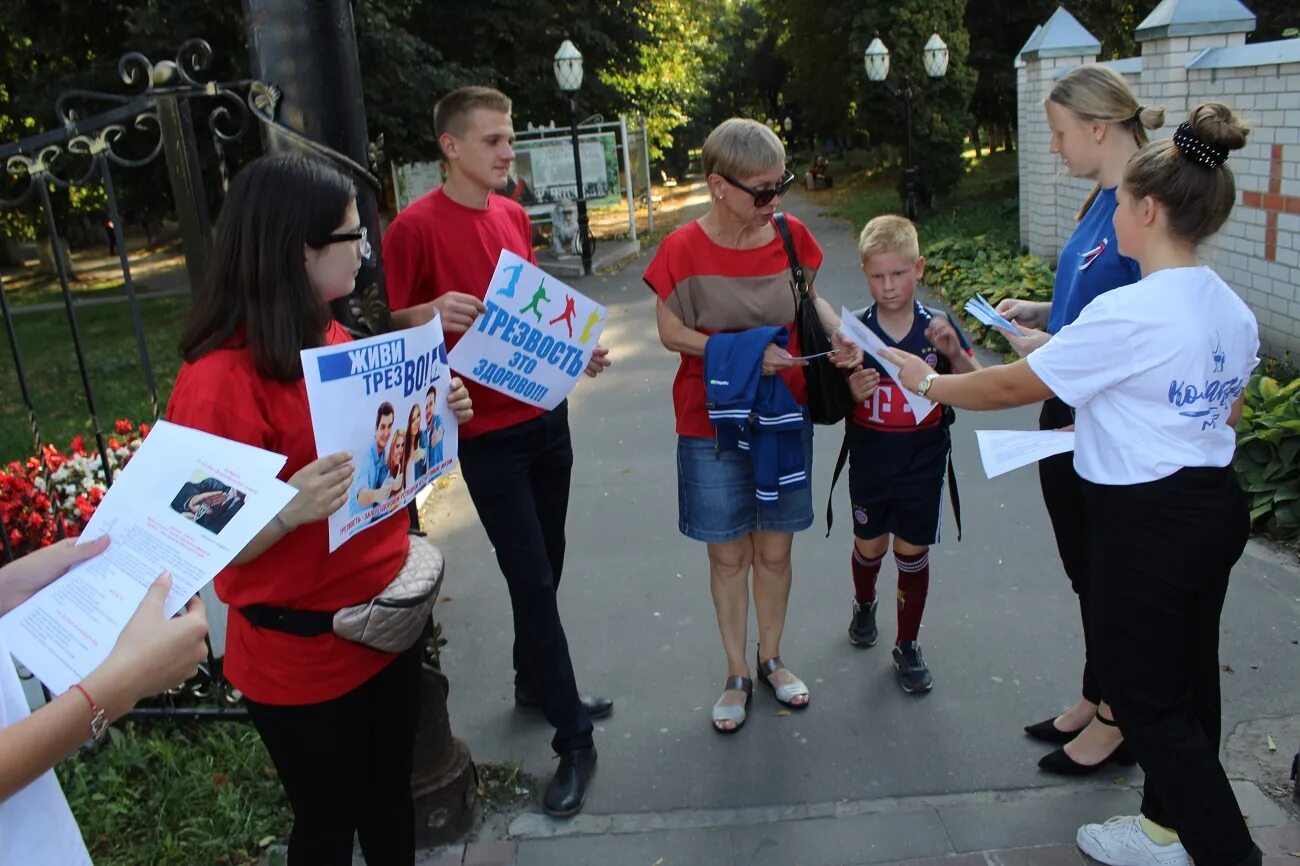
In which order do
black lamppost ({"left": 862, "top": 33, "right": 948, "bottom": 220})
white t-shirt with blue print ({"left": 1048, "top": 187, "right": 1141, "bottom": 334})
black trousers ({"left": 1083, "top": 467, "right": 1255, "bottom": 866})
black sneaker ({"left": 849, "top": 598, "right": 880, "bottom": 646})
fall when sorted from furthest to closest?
black lamppost ({"left": 862, "top": 33, "right": 948, "bottom": 220}) < black sneaker ({"left": 849, "top": 598, "right": 880, "bottom": 646}) < white t-shirt with blue print ({"left": 1048, "top": 187, "right": 1141, "bottom": 334}) < black trousers ({"left": 1083, "top": 467, "right": 1255, "bottom": 866})

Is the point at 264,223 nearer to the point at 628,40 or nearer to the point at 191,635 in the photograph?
the point at 191,635

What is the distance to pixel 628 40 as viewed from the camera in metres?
21.4

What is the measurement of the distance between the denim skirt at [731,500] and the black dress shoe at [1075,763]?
1064mm

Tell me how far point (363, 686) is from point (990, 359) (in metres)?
7.57

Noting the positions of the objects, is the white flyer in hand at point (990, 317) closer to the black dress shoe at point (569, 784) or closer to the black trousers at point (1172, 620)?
the black trousers at point (1172, 620)

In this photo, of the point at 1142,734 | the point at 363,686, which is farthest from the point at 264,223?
the point at 1142,734

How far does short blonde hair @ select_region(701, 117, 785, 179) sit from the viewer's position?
3273 millimetres

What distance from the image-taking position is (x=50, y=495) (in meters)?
4.55

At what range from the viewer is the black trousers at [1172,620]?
2498mm

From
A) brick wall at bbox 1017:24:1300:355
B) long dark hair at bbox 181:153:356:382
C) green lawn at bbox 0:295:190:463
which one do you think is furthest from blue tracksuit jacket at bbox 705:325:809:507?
green lawn at bbox 0:295:190:463

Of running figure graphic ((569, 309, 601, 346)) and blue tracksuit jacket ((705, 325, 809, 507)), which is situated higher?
running figure graphic ((569, 309, 601, 346))

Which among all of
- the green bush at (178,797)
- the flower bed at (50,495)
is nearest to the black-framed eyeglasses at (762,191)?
the green bush at (178,797)

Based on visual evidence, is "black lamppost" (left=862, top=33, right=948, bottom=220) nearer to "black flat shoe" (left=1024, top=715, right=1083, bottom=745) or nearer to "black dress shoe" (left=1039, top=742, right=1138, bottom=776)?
"black flat shoe" (left=1024, top=715, right=1083, bottom=745)

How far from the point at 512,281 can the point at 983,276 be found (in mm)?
9791
